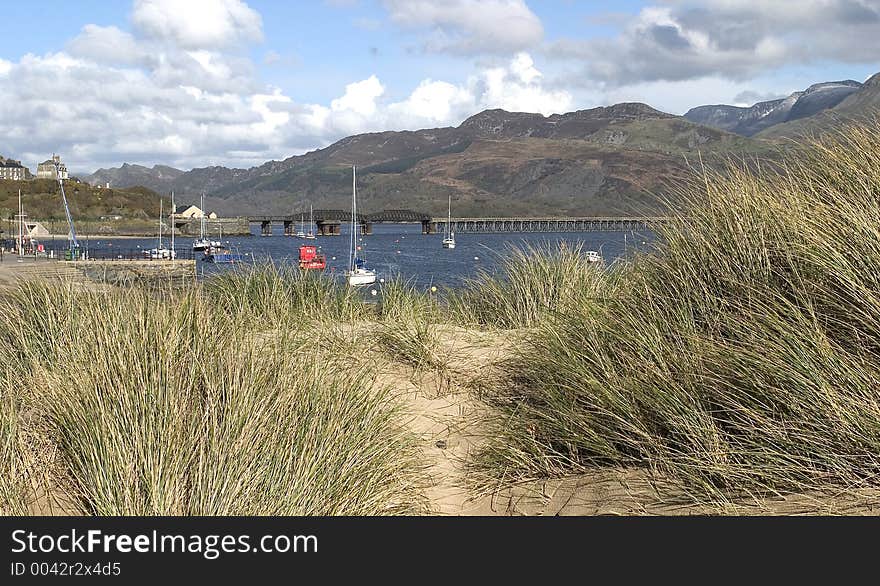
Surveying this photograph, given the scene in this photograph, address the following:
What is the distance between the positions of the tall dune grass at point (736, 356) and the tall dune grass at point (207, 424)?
927 mm

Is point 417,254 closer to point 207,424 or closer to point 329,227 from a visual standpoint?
point 329,227

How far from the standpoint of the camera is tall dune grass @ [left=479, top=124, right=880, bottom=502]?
4324 mm

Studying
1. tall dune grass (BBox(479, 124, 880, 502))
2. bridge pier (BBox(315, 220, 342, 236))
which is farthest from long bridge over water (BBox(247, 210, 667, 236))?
tall dune grass (BBox(479, 124, 880, 502))

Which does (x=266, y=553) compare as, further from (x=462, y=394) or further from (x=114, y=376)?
(x=462, y=394)

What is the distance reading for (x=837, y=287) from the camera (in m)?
5.09

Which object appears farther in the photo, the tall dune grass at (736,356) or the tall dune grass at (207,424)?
the tall dune grass at (736,356)

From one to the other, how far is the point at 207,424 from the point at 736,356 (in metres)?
2.89

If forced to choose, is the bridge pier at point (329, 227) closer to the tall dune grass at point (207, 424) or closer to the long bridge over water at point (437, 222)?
the long bridge over water at point (437, 222)

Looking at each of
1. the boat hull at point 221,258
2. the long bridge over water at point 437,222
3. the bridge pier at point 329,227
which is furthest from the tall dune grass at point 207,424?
the bridge pier at point 329,227

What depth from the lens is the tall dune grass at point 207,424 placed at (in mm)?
4035

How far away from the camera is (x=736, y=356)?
15.9ft

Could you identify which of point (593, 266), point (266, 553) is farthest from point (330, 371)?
point (593, 266)

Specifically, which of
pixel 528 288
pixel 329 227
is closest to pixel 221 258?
pixel 528 288

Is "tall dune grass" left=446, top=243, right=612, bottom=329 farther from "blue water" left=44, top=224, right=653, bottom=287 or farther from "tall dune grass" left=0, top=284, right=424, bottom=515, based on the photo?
"tall dune grass" left=0, top=284, right=424, bottom=515
